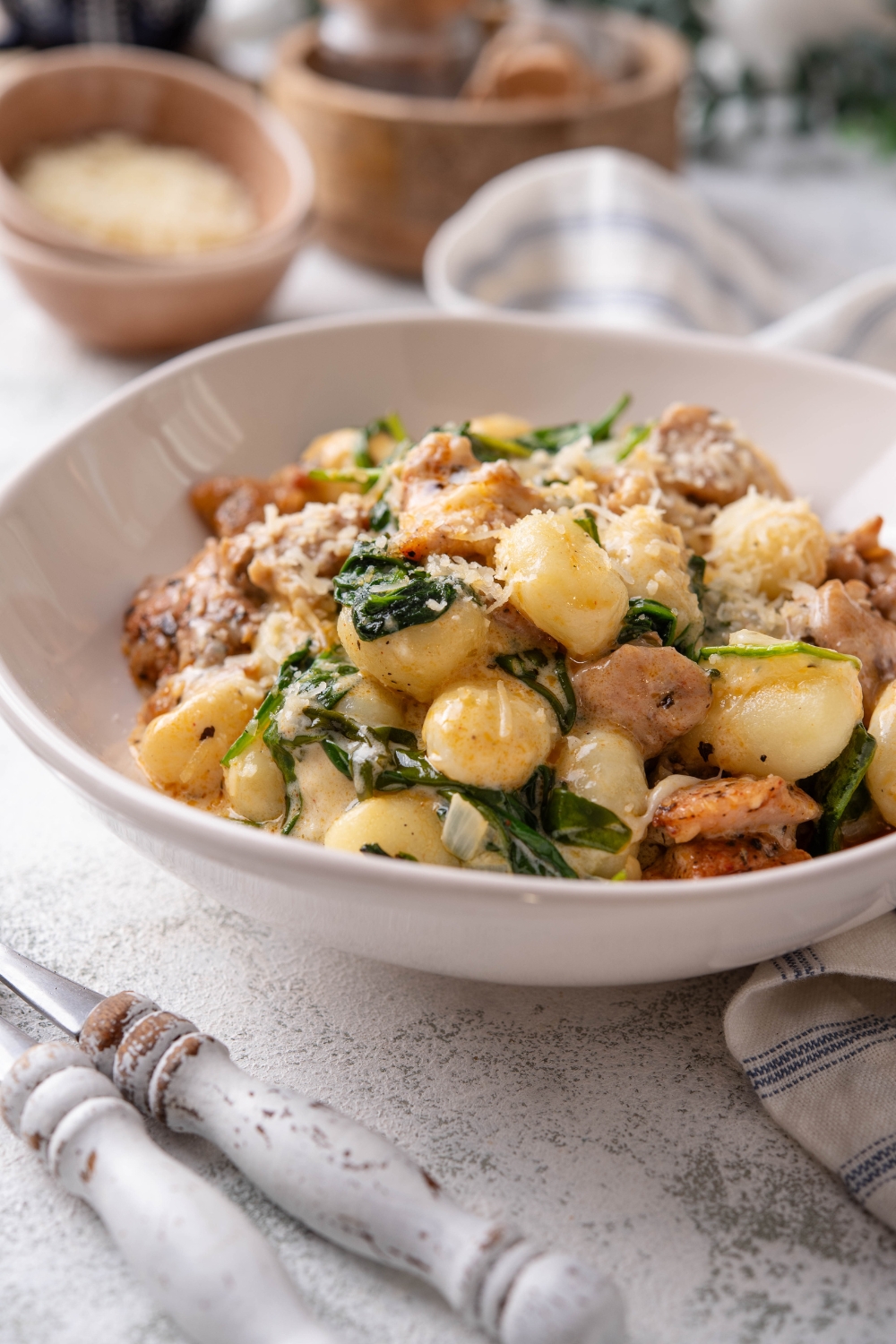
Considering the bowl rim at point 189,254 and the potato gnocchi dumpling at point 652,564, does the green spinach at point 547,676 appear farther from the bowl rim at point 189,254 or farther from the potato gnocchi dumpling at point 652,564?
the bowl rim at point 189,254

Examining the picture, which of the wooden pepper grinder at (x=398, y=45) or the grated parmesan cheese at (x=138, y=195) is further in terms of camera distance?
the wooden pepper grinder at (x=398, y=45)

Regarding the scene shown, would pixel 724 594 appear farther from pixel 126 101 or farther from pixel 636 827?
pixel 126 101

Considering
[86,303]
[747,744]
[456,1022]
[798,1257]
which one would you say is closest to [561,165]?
[86,303]

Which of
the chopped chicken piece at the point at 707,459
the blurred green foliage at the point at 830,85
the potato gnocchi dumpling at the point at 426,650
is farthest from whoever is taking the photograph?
the blurred green foliage at the point at 830,85

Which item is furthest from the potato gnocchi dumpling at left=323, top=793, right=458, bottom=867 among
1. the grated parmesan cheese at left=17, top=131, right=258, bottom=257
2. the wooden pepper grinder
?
the wooden pepper grinder

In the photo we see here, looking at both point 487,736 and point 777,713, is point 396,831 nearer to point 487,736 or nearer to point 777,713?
point 487,736

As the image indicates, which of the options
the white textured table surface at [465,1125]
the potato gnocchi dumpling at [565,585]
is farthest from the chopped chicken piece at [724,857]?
the potato gnocchi dumpling at [565,585]

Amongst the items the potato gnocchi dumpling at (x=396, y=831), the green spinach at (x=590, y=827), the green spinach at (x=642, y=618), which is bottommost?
the green spinach at (x=590, y=827)

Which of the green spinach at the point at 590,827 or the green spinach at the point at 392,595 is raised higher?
the green spinach at the point at 392,595
